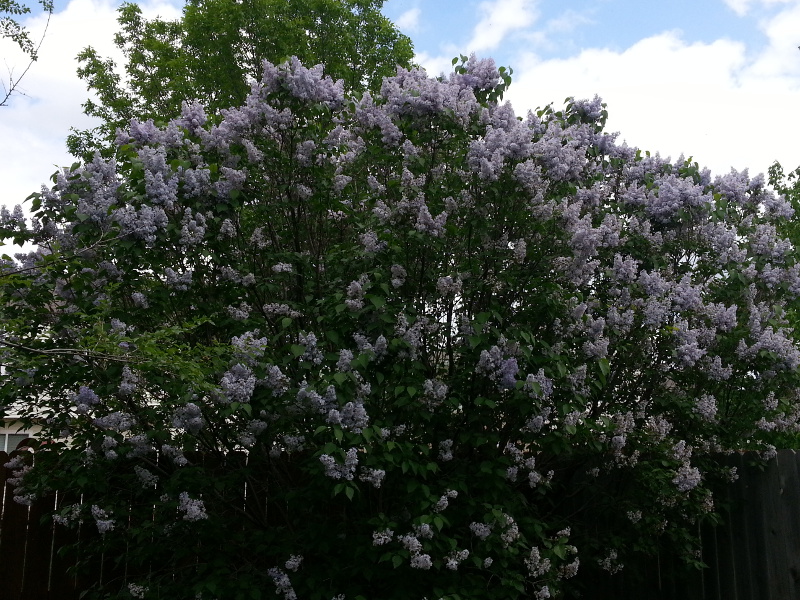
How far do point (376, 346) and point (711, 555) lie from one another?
3194 millimetres

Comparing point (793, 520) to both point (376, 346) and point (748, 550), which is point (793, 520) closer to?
point (748, 550)

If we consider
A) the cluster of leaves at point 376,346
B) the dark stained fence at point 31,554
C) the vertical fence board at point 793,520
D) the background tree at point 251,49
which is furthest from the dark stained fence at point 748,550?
the background tree at point 251,49

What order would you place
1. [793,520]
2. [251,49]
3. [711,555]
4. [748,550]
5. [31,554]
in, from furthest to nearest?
1. [251,49]
2. [31,554]
3. [711,555]
4. [748,550]
5. [793,520]

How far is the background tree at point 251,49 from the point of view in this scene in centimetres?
1809

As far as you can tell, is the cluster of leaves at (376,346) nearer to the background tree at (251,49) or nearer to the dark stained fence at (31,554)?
the dark stained fence at (31,554)

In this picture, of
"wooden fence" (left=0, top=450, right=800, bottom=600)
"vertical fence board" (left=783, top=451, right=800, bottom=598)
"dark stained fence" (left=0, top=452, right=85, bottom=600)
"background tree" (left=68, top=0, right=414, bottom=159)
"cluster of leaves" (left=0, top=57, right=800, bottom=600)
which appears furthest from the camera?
"background tree" (left=68, top=0, right=414, bottom=159)

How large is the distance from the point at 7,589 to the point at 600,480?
464 centimetres

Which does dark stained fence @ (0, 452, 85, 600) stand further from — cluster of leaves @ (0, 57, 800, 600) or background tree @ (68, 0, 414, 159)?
background tree @ (68, 0, 414, 159)

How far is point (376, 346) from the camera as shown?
15.8 feet

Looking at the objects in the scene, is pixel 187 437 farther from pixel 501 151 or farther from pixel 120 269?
pixel 501 151

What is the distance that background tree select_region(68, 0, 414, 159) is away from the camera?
1809 cm

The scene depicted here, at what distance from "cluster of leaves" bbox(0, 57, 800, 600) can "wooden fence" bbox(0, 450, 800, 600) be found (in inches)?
9.9

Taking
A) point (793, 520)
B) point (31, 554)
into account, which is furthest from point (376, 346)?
point (31, 554)

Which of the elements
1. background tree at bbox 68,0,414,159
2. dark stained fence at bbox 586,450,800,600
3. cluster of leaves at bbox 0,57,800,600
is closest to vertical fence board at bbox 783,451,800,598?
dark stained fence at bbox 586,450,800,600
